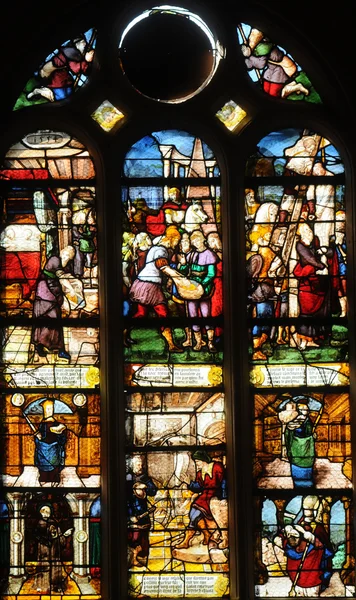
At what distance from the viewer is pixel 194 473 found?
930 centimetres

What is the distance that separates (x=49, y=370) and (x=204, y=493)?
4.82ft

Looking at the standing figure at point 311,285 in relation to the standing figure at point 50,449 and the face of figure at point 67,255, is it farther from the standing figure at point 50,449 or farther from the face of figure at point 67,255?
the standing figure at point 50,449

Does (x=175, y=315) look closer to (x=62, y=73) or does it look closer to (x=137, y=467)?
(x=137, y=467)

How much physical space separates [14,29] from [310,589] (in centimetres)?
471

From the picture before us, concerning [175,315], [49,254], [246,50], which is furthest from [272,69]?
[49,254]

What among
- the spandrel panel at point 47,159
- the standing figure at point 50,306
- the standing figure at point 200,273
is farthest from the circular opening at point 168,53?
the standing figure at point 50,306

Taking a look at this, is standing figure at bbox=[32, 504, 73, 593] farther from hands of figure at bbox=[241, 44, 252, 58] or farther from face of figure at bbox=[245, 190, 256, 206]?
hands of figure at bbox=[241, 44, 252, 58]

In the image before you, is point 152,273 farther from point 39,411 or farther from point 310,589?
point 310,589

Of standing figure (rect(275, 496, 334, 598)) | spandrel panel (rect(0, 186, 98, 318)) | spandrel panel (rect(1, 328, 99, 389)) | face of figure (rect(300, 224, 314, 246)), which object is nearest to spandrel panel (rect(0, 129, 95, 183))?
spandrel panel (rect(0, 186, 98, 318))

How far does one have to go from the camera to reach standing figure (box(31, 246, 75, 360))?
944 centimetres

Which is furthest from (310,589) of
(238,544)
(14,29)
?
(14,29)

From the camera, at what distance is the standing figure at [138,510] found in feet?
30.3

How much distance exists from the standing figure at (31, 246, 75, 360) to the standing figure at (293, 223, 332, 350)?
174cm

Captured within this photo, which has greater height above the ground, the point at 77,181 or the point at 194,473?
the point at 77,181
